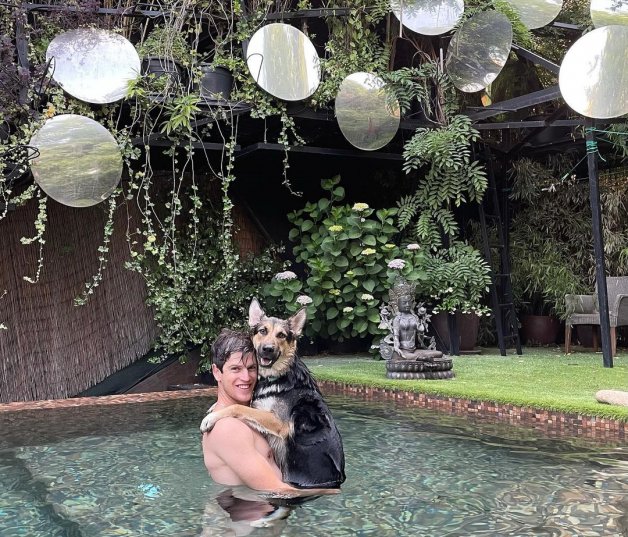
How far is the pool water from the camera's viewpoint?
2768 millimetres

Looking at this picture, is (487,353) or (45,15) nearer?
(45,15)

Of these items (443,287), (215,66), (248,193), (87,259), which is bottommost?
(443,287)

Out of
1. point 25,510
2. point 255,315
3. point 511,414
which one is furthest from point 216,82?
point 25,510

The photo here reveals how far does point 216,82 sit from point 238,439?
5.33 m

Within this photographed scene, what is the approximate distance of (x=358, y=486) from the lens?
3377 mm

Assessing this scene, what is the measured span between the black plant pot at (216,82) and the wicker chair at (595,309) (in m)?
4.79

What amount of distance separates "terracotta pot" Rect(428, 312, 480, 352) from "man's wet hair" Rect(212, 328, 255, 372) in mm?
5871

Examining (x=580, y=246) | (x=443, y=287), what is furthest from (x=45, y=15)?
(x=580, y=246)

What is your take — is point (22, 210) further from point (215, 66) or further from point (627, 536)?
point (627, 536)

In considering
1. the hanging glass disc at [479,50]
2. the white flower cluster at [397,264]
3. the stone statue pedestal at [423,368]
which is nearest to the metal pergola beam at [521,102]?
the hanging glass disc at [479,50]

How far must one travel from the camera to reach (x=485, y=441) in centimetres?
442

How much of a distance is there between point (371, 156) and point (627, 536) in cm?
642

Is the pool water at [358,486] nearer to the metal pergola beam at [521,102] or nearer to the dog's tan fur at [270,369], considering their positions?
the dog's tan fur at [270,369]

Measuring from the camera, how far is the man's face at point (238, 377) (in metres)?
2.84
